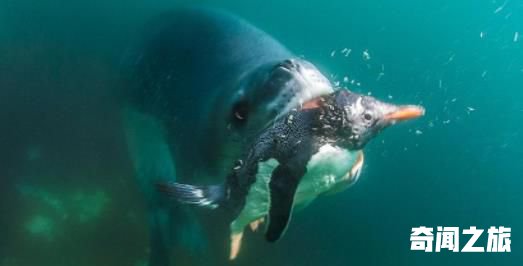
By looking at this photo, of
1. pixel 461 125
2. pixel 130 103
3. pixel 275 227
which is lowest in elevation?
pixel 275 227

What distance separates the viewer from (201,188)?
2902 millimetres

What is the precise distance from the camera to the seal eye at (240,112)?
3.12 meters

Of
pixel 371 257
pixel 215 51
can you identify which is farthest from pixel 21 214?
pixel 371 257

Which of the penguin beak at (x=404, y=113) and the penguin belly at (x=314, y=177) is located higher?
the penguin beak at (x=404, y=113)

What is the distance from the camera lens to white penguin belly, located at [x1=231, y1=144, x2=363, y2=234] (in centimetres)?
266

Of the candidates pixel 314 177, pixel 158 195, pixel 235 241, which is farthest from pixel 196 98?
pixel 158 195

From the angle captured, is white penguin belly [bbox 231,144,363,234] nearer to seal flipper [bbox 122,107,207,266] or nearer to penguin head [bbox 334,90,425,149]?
penguin head [bbox 334,90,425,149]

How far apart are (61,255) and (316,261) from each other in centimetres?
457

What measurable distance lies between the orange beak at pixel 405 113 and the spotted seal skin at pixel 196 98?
0.33 meters

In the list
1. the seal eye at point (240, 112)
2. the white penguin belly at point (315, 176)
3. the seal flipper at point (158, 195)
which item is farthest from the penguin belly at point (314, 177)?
the seal flipper at point (158, 195)

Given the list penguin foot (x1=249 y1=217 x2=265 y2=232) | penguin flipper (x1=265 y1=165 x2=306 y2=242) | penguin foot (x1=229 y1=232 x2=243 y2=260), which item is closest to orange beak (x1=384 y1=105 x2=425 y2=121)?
penguin flipper (x1=265 y1=165 x2=306 y2=242)

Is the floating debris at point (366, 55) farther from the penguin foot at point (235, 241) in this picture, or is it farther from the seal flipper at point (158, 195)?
the penguin foot at point (235, 241)

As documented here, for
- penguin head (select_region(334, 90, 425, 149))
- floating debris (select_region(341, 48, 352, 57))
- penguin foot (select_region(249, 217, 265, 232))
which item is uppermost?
floating debris (select_region(341, 48, 352, 57))

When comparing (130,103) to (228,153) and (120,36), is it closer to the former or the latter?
(120,36)
